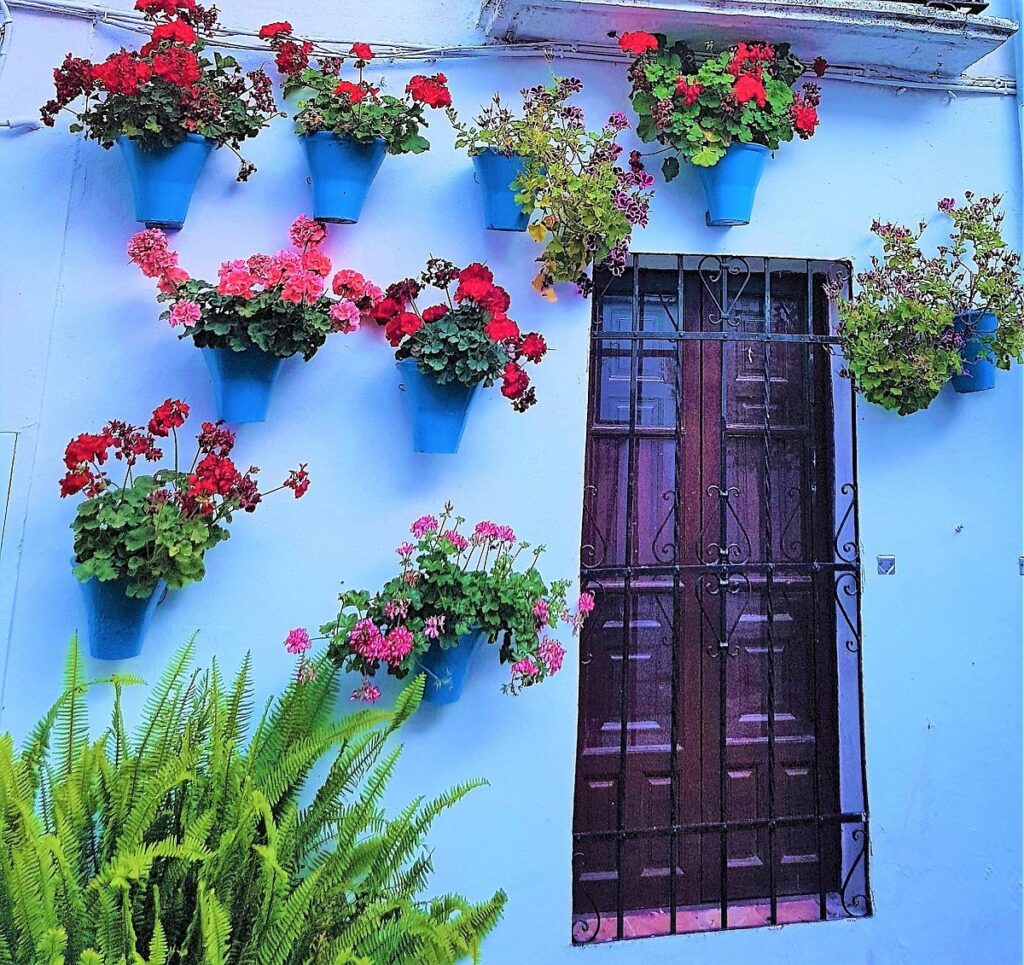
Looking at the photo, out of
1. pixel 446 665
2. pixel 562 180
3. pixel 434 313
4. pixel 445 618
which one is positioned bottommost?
pixel 446 665

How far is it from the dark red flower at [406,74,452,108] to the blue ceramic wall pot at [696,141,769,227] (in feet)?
2.74

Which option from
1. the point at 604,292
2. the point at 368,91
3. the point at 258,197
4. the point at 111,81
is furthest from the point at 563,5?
the point at 111,81

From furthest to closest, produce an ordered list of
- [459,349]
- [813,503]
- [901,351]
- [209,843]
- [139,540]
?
[813,503] < [901,351] < [459,349] < [139,540] < [209,843]

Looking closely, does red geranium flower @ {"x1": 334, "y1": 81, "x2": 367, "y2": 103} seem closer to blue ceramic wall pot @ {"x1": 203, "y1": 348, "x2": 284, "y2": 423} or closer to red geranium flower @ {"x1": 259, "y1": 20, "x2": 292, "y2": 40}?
red geranium flower @ {"x1": 259, "y1": 20, "x2": 292, "y2": 40}

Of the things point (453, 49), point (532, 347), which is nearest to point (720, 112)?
point (453, 49)

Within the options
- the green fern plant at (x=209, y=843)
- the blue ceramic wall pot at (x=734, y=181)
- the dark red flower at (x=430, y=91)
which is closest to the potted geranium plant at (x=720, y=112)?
the blue ceramic wall pot at (x=734, y=181)

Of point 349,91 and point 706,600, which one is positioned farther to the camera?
point 706,600

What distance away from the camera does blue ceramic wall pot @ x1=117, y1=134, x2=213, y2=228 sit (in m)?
2.47

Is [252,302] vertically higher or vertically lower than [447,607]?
higher

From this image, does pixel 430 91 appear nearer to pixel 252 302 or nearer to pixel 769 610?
pixel 252 302

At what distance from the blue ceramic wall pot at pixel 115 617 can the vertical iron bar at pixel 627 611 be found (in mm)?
1387

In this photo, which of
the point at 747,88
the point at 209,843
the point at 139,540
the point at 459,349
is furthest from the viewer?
the point at 747,88

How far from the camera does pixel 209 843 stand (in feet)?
7.00

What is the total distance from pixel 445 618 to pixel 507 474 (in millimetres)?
541
